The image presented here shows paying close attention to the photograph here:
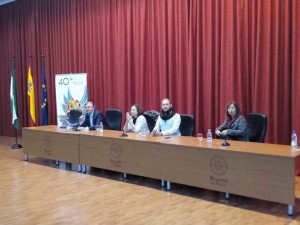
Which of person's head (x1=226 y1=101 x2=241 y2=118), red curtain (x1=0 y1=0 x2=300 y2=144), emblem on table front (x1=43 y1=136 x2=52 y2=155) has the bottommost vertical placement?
emblem on table front (x1=43 y1=136 x2=52 y2=155)

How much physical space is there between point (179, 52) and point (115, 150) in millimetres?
2355

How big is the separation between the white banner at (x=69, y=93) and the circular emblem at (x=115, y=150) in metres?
2.89

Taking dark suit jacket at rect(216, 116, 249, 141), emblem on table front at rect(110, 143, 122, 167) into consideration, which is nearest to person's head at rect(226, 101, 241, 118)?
dark suit jacket at rect(216, 116, 249, 141)

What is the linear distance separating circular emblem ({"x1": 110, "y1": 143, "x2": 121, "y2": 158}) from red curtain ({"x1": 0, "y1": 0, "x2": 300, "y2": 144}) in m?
1.84

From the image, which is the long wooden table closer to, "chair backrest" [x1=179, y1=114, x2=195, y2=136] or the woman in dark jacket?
the woman in dark jacket

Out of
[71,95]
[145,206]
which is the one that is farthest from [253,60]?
[71,95]

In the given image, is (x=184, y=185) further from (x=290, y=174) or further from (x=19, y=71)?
(x=19, y=71)

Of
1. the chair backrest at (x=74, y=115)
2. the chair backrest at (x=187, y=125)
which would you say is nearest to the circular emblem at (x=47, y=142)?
the chair backrest at (x=74, y=115)

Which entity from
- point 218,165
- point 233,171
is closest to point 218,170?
point 218,165

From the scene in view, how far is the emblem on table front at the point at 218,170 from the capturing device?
3.67 m

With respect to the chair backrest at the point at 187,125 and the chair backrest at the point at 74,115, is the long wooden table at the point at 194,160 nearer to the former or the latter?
the chair backrest at the point at 187,125

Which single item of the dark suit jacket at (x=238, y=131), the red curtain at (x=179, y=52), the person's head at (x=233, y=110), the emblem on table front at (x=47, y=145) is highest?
the red curtain at (x=179, y=52)

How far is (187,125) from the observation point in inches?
201

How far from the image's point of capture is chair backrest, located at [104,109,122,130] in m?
6.12
